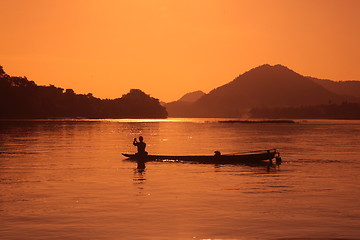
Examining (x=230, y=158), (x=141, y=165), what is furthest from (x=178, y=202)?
(x=230, y=158)

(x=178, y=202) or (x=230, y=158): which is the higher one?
(x=230, y=158)

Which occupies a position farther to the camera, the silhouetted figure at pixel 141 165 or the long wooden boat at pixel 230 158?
the long wooden boat at pixel 230 158

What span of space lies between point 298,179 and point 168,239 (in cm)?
2096

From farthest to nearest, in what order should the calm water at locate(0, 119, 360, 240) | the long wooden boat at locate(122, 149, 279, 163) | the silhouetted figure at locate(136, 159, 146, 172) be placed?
1. the long wooden boat at locate(122, 149, 279, 163)
2. the silhouetted figure at locate(136, 159, 146, 172)
3. the calm water at locate(0, 119, 360, 240)

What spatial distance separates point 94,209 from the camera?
24625 mm

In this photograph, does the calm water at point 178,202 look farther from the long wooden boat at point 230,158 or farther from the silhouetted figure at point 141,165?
the long wooden boat at point 230,158

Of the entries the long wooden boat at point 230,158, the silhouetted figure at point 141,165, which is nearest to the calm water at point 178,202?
the silhouetted figure at point 141,165

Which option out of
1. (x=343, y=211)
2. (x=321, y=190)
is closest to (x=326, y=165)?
(x=321, y=190)

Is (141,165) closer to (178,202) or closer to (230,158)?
(230,158)

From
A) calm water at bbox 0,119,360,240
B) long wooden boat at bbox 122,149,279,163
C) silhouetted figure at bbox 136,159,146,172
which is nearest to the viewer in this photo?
calm water at bbox 0,119,360,240

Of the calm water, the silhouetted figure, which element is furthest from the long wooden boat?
the calm water

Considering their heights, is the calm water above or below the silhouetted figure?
below

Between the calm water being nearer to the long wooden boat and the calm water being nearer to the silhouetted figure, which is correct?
the silhouetted figure

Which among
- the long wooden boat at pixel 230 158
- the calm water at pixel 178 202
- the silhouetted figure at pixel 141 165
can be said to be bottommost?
the calm water at pixel 178 202
